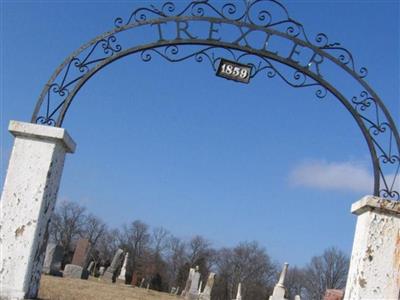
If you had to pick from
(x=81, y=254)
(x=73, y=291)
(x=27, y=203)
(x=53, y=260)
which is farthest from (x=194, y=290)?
(x=27, y=203)

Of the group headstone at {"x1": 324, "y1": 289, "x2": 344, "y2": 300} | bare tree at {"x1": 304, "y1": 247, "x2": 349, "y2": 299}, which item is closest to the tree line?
bare tree at {"x1": 304, "y1": 247, "x2": 349, "y2": 299}

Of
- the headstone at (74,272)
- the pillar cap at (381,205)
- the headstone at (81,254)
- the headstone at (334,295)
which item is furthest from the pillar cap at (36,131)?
the headstone at (81,254)

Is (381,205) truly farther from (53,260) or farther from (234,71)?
(53,260)

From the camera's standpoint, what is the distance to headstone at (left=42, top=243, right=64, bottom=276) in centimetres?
2273

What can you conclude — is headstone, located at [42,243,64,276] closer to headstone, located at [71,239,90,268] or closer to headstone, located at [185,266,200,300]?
headstone, located at [71,239,90,268]

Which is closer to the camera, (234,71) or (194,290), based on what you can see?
(234,71)

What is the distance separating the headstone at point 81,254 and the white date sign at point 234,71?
25.7 m

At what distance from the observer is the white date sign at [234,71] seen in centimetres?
616

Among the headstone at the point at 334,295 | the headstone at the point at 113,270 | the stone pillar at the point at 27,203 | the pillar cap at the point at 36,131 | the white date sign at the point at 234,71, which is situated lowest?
the headstone at the point at 113,270

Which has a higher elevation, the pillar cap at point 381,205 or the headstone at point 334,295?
the pillar cap at point 381,205

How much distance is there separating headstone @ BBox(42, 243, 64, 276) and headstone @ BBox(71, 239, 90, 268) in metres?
6.82

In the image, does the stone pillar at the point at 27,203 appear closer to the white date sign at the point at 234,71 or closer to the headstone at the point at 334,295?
the white date sign at the point at 234,71

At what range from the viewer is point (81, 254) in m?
30.9

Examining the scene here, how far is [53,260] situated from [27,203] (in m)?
18.5
